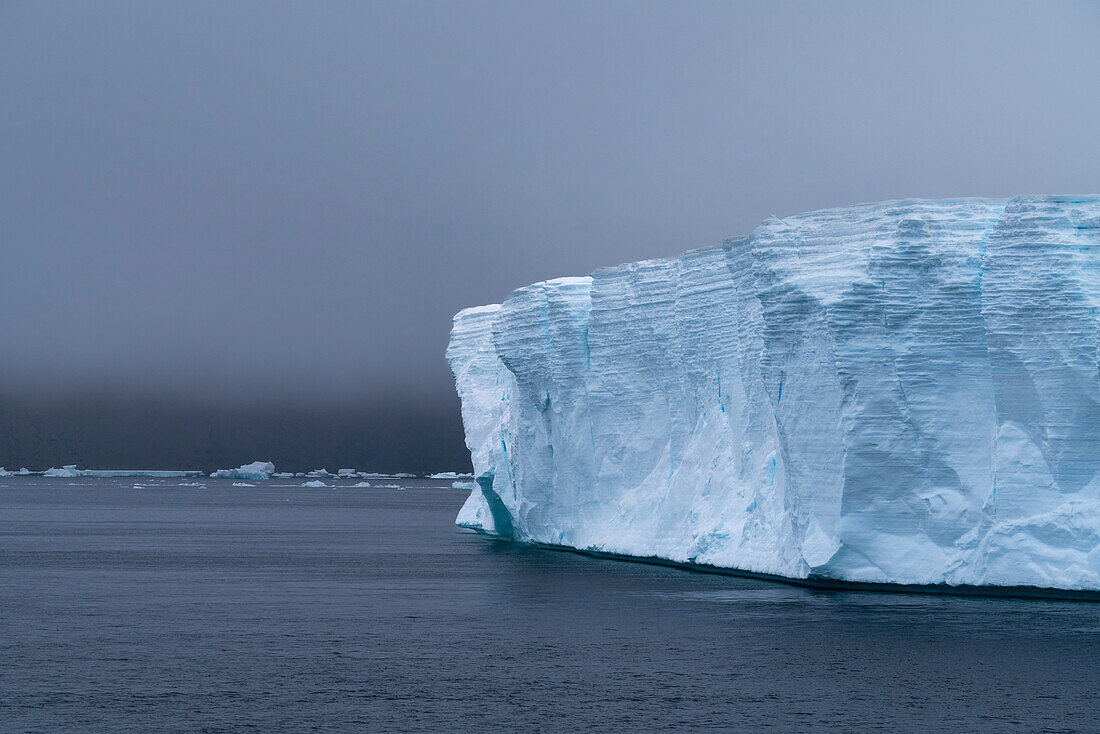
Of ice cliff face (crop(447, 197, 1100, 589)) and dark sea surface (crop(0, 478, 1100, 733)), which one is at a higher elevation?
ice cliff face (crop(447, 197, 1100, 589))

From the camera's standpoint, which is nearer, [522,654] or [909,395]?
[522,654]

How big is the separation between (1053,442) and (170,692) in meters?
14.1

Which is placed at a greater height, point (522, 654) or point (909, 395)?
point (909, 395)

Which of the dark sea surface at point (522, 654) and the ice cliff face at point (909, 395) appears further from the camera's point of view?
the ice cliff face at point (909, 395)

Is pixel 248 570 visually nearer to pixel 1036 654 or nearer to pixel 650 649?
pixel 650 649

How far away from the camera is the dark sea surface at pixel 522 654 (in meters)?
12.8

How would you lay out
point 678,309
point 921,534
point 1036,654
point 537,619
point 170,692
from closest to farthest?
1. point 170,692
2. point 1036,654
3. point 537,619
4. point 921,534
5. point 678,309

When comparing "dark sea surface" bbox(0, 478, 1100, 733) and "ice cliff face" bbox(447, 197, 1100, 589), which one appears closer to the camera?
"dark sea surface" bbox(0, 478, 1100, 733)

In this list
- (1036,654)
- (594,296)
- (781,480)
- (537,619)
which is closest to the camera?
(1036,654)

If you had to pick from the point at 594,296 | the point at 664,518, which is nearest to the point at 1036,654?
the point at 664,518

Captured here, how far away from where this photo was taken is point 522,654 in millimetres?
16500

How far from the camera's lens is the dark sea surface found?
12.8 meters

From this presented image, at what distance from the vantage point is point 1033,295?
67.6 ft

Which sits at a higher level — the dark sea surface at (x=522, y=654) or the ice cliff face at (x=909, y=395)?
the ice cliff face at (x=909, y=395)
